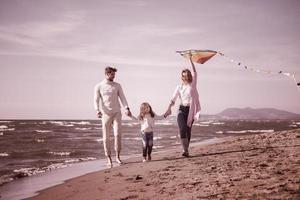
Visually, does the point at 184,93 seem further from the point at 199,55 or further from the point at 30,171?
the point at 30,171

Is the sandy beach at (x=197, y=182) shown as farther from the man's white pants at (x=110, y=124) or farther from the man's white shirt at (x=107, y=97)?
the man's white shirt at (x=107, y=97)

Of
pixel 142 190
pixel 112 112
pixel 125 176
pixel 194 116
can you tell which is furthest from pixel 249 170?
pixel 112 112

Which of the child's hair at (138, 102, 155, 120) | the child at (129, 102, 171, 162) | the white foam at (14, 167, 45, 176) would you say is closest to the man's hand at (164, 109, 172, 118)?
the child at (129, 102, 171, 162)

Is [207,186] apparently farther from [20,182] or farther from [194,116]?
[20,182]

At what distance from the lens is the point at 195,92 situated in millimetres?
7836

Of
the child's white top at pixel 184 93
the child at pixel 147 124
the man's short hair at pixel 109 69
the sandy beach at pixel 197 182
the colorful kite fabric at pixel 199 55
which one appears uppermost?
the colorful kite fabric at pixel 199 55

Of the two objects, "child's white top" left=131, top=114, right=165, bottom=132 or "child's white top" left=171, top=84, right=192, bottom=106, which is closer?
"child's white top" left=171, top=84, right=192, bottom=106

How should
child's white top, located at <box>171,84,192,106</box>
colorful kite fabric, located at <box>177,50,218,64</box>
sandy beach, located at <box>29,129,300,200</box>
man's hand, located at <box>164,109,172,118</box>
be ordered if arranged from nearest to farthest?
sandy beach, located at <box>29,129,300,200</box>, child's white top, located at <box>171,84,192,106</box>, man's hand, located at <box>164,109,172,118</box>, colorful kite fabric, located at <box>177,50,218,64</box>

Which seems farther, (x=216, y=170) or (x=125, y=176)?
(x=125, y=176)

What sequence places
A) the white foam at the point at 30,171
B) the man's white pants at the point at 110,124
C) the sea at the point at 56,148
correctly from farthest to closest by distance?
the sea at the point at 56,148 < the white foam at the point at 30,171 < the man's white pants at the point at 110,124

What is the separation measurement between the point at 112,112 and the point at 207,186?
376 centimetres

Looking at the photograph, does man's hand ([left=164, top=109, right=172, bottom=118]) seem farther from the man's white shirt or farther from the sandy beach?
the sandy beach

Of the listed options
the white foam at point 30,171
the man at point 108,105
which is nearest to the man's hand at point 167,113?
the man at point 108,105

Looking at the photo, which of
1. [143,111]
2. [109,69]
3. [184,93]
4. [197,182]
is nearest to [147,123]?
[143,111]
